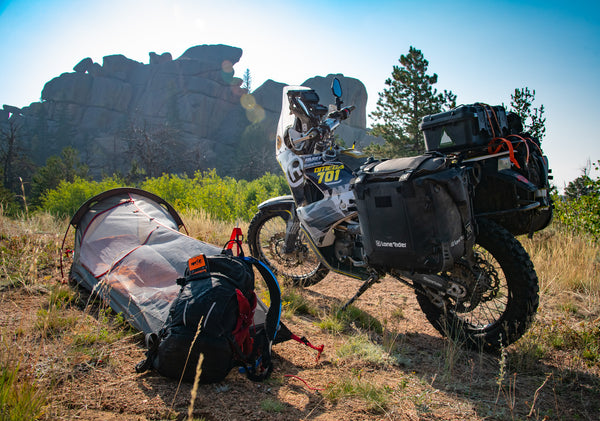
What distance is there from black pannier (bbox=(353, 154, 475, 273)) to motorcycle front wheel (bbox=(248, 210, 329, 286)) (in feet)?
5.12

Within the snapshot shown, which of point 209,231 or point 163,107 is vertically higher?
point 163,107

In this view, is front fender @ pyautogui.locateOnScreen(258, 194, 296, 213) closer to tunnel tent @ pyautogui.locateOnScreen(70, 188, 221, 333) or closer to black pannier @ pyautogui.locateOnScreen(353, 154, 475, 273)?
tunnel tent @ pyautogui.locateOnScreen(70, 188, 221, 333)

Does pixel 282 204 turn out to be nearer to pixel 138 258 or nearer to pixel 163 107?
pixel 138 258

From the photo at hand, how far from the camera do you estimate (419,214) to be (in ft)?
7.62

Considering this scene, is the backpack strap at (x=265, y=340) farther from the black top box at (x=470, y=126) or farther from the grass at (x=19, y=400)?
the black top box at (x=470, y=126)

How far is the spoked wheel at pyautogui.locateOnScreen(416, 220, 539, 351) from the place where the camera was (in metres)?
2.43

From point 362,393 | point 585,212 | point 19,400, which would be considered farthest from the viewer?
point 585,212

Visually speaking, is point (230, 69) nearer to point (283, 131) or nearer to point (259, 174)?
point (259, 174)

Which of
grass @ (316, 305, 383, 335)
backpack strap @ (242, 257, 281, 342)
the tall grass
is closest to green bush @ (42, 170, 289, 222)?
grass @ (316, 305, 383, 335)

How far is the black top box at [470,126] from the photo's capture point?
2.63m

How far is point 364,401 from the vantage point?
1.99m

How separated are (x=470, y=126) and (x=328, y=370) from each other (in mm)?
1989

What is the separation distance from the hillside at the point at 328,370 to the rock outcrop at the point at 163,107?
45437 mm

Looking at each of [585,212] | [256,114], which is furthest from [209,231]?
[256,114]
